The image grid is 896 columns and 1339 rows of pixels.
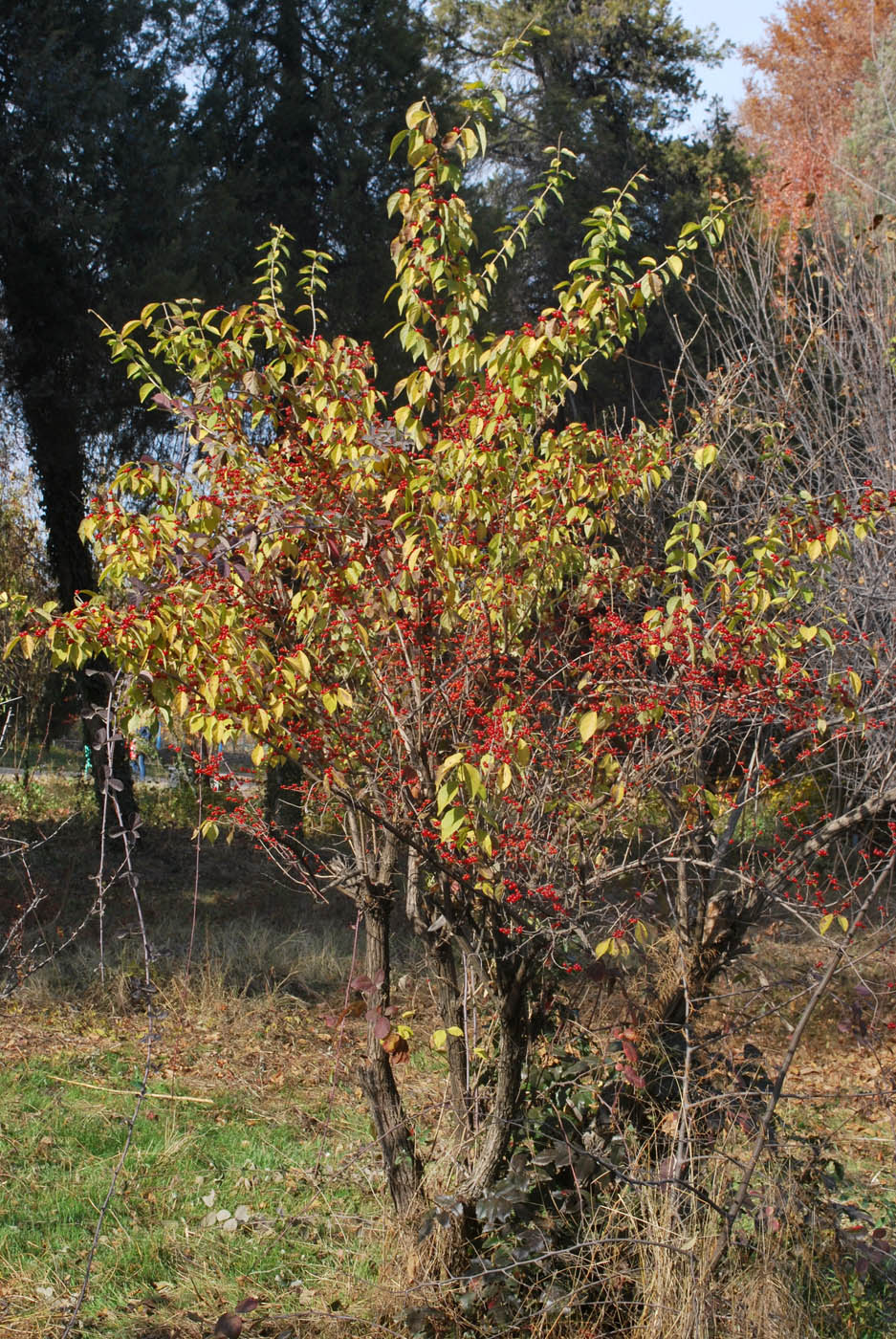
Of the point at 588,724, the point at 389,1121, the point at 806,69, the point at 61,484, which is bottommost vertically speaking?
the point at 389,1121

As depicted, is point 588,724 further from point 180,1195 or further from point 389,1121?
point 180,1195

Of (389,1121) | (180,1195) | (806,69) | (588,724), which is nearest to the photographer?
(588,724)

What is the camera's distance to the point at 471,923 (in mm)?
2957

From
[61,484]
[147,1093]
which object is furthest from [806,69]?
[147,1093]

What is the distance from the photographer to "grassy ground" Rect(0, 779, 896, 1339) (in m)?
2.89

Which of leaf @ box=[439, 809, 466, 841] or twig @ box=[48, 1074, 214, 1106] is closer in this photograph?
leaf @ box=[439, 809, 466, 841]

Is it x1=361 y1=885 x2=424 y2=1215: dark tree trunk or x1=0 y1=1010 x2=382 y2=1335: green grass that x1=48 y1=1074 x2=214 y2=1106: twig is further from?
x1=361 y1=885 x2=424 y2=1215: dark tree trunk

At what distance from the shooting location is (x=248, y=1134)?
4.35m

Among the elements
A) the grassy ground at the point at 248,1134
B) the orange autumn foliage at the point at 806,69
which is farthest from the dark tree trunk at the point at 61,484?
the orange autumn foliage at the point at 806,69

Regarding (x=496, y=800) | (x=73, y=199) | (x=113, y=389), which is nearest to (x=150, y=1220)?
(x=496, y=800)

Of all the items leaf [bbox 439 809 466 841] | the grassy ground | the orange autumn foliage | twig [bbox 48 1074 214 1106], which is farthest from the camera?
the orange autumn foliage

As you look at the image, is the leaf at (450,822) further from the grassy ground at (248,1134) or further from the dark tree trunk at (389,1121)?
the grassy ground at (248,1134)

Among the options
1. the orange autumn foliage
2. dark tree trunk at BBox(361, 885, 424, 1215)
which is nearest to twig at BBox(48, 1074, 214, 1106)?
dark tree trunk at BBox(361, 885, 424, 1215)

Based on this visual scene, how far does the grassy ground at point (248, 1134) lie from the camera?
2.89 metres
